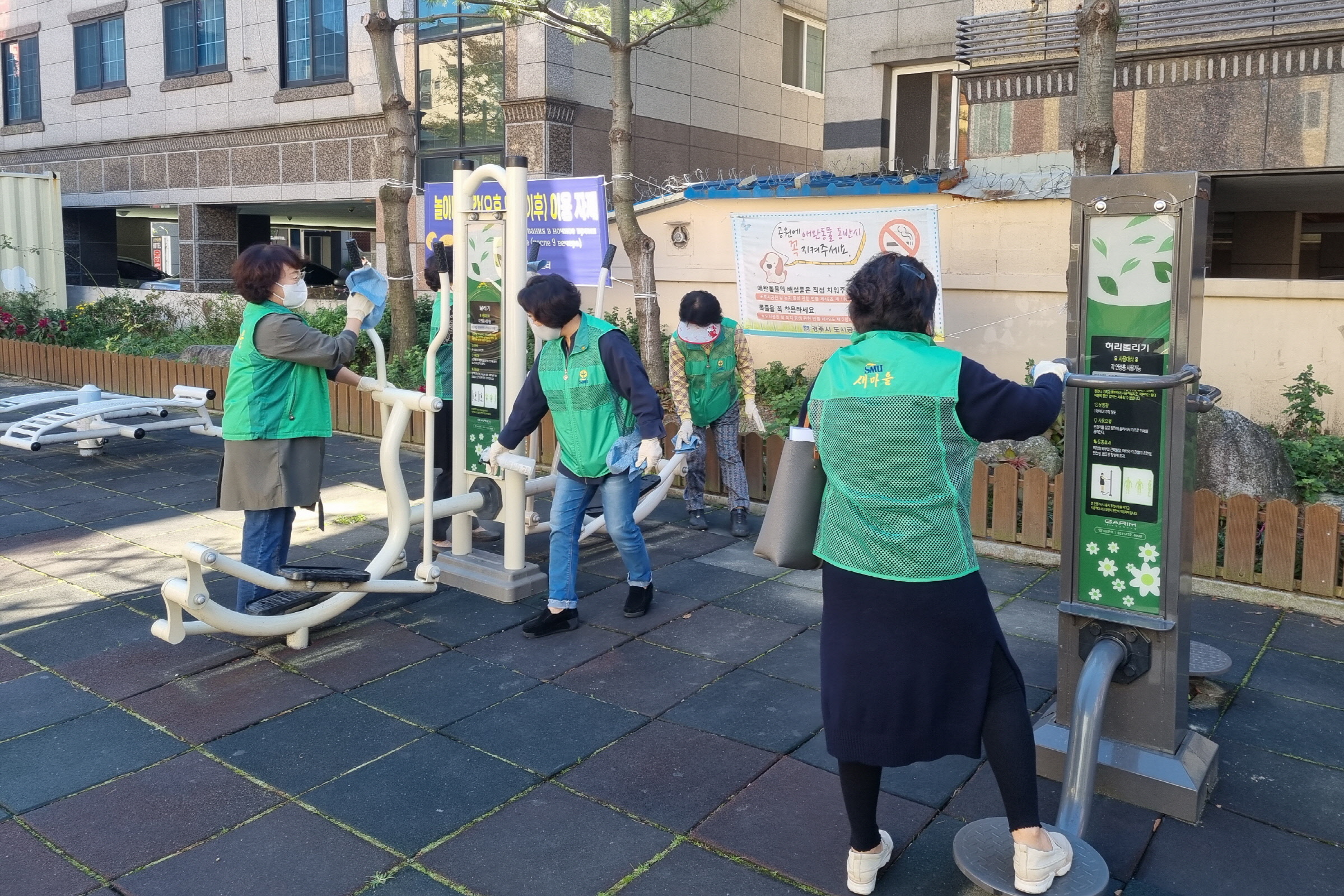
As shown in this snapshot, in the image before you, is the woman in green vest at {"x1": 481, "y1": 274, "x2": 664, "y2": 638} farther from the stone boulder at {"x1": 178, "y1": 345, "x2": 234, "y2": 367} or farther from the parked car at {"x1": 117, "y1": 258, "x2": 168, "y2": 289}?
the parked car at {"x1": 117, "y1": 258, "x2": 168, "y2": 289}

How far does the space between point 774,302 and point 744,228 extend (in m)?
0.66

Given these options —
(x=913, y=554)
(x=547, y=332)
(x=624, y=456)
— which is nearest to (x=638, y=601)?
(x=624, y=456)

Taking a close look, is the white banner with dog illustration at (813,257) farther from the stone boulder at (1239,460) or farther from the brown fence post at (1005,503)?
the stone boulder at (1239,460)

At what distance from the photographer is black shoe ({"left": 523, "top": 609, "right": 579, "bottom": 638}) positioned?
16.7 feet

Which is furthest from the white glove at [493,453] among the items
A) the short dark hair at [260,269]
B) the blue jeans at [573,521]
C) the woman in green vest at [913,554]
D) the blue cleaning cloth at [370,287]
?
the woman in green vest at [913,554]

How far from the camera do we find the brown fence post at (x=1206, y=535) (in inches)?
227

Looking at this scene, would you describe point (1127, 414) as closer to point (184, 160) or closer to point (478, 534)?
point (478, 534)

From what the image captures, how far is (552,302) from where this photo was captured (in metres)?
4.90

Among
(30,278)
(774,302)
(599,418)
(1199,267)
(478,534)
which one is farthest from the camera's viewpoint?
(30,278)

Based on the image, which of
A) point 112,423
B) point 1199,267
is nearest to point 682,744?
point 1199,267

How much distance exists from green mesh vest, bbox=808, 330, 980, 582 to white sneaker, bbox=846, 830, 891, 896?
31.7 inches

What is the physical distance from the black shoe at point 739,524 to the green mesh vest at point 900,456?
4042mm

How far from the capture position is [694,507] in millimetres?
7211

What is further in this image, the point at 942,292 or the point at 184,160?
the point at 184,160
